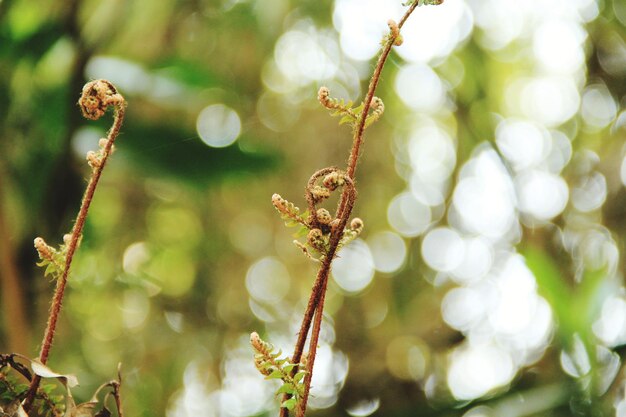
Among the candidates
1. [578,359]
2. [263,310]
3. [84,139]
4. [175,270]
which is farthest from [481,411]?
[175,270]

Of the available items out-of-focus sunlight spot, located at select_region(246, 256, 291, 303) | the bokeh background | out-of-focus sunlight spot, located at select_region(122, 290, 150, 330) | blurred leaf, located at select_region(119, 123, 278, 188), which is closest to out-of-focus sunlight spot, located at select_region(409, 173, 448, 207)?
the bokeh background

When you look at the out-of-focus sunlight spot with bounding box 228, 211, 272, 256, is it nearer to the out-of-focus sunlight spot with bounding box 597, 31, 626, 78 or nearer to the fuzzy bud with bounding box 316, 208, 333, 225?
the out-of-focus sunlight spot with bounding box 597, 31, 626, 78

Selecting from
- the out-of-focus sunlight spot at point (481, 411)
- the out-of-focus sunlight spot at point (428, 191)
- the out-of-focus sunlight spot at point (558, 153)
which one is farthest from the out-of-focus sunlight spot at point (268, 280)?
the out-of-focus sunlight spot at point (481, 411)

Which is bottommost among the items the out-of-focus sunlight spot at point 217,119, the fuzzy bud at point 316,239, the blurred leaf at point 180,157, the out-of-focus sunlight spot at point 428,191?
the out-of-focus sunlight spot at point 428,191

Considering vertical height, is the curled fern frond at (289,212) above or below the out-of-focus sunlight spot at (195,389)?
above

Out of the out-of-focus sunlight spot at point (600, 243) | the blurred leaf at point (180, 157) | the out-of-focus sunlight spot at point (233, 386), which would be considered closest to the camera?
the blurred leaf at point (180, 157)

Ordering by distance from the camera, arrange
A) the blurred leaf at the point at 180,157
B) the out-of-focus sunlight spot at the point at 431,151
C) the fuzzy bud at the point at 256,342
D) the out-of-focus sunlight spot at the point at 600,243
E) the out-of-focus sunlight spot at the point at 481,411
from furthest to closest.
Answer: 1. the out-of-focus sunlight spot at the point at 431,151
2. the out-of-focus sunlight spot at the point at 600,243
3. the blurred leaf at the point at 180,157
4. the out-of-focus sunlight spot at the point at 481,411
5. the fuzzy bud at the point at 256,342

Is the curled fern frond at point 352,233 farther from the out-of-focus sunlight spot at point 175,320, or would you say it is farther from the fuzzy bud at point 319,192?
the out-of-focus sunlight spot at point 175,320
